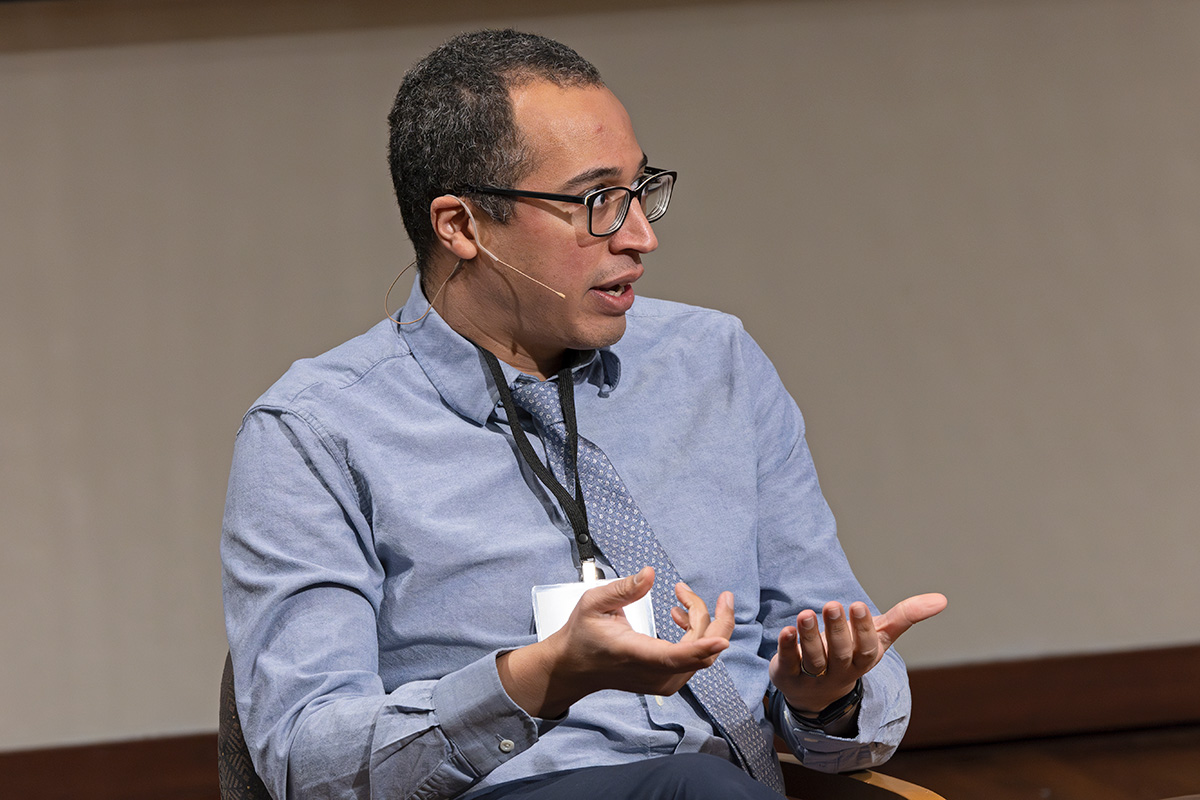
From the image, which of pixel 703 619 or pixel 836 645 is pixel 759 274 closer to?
pixel 836 645

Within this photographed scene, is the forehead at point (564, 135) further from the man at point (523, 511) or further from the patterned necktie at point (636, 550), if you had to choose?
the patterned necktie at point (636, 550)

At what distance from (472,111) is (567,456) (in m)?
0.47

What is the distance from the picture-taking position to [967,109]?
126 inches

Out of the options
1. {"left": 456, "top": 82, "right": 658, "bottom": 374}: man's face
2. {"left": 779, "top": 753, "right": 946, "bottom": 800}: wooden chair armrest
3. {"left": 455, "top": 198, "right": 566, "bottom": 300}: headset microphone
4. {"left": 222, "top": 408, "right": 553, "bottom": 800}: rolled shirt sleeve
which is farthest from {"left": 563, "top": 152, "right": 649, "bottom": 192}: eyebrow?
{"left": 779, "top": 753, "right": 946, "bottom": 800}: wooden chair armrest

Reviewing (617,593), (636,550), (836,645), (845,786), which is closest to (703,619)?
(617,593)

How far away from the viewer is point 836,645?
125 centimetres

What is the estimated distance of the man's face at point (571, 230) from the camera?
148 centimetres

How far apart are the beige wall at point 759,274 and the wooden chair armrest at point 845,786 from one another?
1769mm

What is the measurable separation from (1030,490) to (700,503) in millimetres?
2049

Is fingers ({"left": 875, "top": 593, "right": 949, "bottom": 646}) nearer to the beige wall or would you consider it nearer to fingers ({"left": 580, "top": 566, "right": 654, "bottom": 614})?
fingers ({"left": 580, "top": 566, "right": 654, "bottom": 614})

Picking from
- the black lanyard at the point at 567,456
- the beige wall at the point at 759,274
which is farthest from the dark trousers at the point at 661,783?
the beige wall at the point at 759,274

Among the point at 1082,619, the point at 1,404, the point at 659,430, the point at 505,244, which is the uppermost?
the point at 505,244

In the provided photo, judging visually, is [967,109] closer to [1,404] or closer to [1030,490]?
[1030,490]

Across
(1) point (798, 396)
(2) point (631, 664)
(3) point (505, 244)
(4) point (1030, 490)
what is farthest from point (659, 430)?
(4) point (1030, 490)
